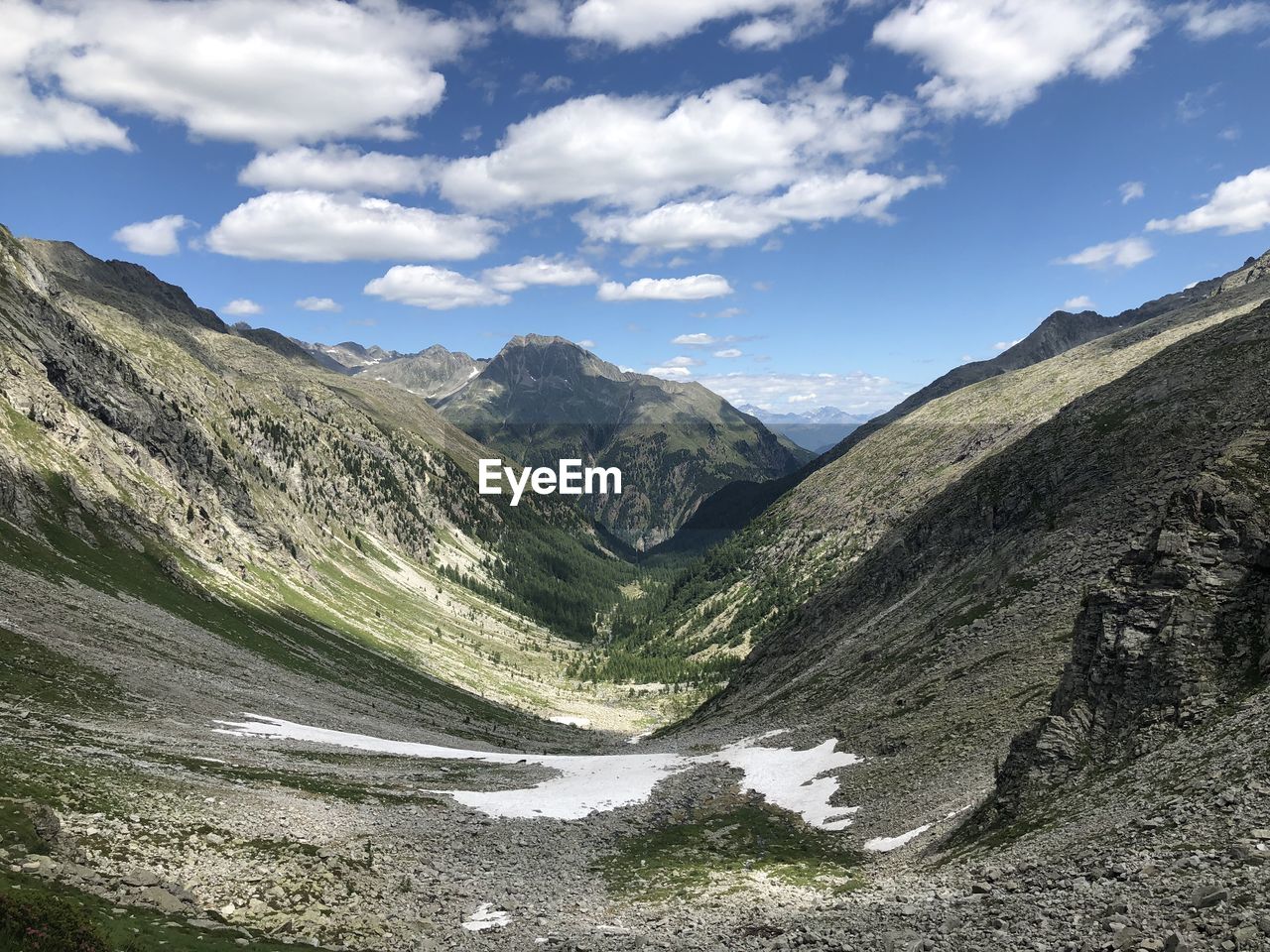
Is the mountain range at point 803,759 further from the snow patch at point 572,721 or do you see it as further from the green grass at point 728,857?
the snow patch at point 572,721

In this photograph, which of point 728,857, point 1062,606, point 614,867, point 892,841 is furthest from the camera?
point 1062,606

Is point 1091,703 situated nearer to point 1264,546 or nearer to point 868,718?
point 1264,546

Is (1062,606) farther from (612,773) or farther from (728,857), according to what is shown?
(612,773)

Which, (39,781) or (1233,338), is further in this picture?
(1233,338)

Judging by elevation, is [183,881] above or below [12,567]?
below

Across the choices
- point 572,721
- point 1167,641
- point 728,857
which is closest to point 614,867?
Result: point 728,857

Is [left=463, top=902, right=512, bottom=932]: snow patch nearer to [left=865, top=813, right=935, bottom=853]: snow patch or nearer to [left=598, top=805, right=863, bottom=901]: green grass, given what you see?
[left=598, top=805, right=863, bottom=901]: green grass

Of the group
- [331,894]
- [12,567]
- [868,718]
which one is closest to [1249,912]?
[331,894]
